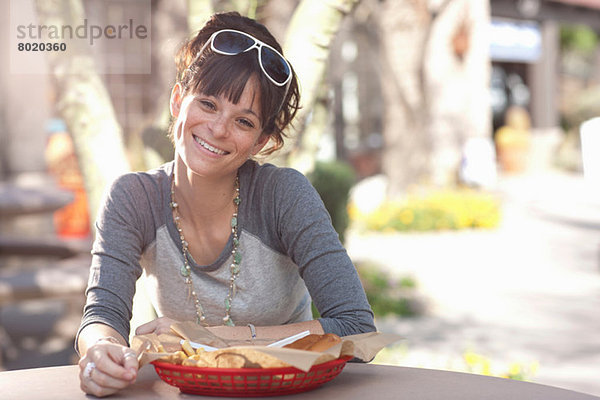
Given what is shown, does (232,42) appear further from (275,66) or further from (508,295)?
(508,295)

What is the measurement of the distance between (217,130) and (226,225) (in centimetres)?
30

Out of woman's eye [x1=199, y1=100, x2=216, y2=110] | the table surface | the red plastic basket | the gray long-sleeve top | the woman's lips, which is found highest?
woman's eye [x1=199, y1=100, x2=216, y2=110]

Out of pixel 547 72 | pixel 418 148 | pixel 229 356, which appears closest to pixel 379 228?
pixel 418 148

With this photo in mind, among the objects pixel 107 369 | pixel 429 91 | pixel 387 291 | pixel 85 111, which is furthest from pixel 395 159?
pixel 107 369

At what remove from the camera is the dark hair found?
1964mm

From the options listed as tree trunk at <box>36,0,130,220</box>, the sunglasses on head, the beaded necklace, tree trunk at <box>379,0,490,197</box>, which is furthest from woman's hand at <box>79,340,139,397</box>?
tree trunk at <box>379,0,490,197</box>

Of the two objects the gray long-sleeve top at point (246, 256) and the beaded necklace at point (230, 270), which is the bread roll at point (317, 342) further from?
the beaded necklace at point (230, 270)

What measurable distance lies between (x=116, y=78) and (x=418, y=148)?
15.7 ft

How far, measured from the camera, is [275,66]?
1992mm

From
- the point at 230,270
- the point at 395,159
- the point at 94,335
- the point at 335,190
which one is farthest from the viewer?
the point at 395,159

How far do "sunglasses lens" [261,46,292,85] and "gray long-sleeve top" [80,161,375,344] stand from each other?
281mm

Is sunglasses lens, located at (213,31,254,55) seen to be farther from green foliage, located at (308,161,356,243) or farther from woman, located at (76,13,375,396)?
green foliage, located at (308,161,356,243)

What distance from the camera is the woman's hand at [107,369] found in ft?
4.98

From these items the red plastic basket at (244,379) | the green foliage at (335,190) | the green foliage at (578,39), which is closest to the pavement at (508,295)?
the green foliage at (335,190)
